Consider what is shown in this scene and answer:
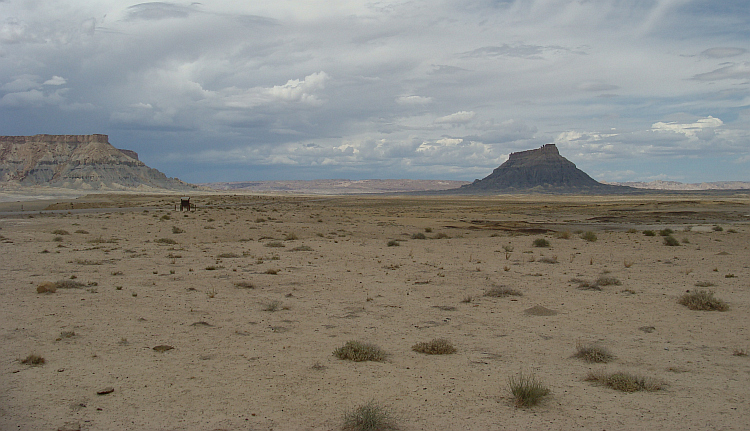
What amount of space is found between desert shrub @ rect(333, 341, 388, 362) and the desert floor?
0.54ft

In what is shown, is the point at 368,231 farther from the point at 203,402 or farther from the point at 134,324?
the point at 203,402

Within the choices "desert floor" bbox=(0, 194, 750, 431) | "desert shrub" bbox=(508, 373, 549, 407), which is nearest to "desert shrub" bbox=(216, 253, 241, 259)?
"desert floor" bbox=(0, 194, 750, 431)

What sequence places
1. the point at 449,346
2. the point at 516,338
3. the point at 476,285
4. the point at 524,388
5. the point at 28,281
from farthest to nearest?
the point at 476,285
the point at 28,281
the point at 516,338
the point at 449,346
the point at 524,388

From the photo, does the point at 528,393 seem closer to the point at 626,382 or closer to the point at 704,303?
the point at 626,382

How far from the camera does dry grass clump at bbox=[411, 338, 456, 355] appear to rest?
28.7 feet

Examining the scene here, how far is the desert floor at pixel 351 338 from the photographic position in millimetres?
6344

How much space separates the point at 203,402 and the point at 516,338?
578 cm

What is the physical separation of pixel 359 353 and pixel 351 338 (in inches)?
53.8

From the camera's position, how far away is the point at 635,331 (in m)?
10.3

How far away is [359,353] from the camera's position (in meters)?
A: 8.39

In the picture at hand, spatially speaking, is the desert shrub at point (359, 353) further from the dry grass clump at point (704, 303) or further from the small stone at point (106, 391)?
the dry grass clump at point (704, 303)

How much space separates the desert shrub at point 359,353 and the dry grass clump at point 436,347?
2.09ft

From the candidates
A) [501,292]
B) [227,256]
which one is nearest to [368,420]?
[501,292]

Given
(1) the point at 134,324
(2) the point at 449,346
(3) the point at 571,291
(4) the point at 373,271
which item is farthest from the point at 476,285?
(1) the point at 134,324
